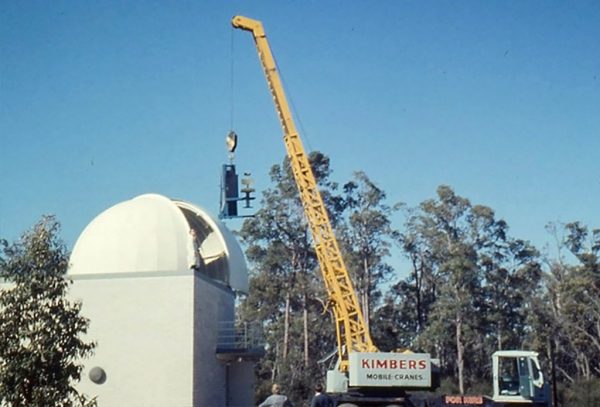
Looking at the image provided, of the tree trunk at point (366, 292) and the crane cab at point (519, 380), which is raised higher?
the tree trunk at point (366, 292)

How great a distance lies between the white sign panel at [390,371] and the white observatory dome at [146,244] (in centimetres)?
733

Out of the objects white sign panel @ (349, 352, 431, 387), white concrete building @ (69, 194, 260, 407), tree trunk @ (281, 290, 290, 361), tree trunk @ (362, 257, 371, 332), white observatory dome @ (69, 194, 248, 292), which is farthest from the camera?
tree trunk @ (362, 257, 371, 332)

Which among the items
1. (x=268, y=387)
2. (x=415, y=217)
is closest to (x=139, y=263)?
(x=268, y=387)

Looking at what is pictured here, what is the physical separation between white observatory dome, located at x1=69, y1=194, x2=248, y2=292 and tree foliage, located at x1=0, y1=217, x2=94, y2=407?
1110cm

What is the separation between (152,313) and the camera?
2644 centimetres

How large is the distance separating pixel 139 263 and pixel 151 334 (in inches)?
121

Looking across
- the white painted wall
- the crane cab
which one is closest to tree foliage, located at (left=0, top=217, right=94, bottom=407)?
the white painted wall

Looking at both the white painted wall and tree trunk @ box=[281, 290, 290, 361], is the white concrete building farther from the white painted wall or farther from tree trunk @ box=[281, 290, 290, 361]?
tree trunk @ box=[281, 290, 290, 361]

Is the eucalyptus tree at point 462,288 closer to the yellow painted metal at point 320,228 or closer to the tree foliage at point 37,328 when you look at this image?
the yellow painted metal at point 320,228

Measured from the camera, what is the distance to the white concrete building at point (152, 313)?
1018 inches

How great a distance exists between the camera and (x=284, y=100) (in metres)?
37.3

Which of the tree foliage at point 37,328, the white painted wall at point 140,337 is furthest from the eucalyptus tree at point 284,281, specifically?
the tree foliage at point 37,328

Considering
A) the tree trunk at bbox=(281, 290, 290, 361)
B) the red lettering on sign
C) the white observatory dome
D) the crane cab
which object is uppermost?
the white observatory dome

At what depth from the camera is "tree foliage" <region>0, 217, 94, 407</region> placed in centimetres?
1453
